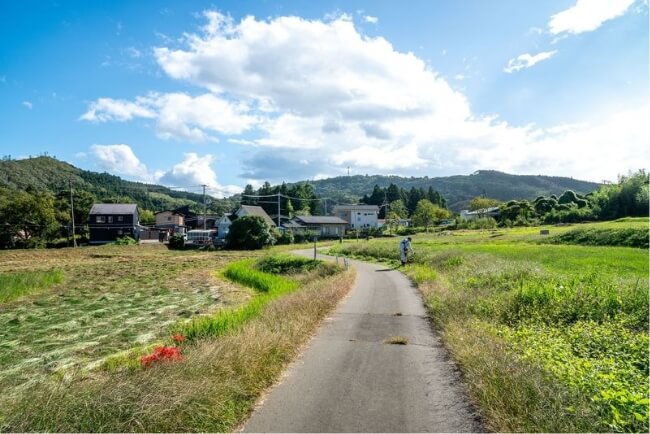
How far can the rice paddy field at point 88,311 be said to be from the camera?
9.32 m

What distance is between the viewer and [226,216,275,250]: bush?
5281 centimetres

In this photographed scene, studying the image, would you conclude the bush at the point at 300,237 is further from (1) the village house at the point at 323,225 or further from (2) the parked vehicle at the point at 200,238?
(2) the parked vehicle at the point at 200,238

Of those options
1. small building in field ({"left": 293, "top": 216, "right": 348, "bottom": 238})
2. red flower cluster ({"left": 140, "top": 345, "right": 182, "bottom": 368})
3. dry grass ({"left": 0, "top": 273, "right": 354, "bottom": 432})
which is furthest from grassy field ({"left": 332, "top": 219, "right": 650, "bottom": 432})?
small building in field ({"left": 293, "top": 216, "right": 348, "bottom": 238})

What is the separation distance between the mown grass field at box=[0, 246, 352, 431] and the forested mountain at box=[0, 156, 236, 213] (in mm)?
99448

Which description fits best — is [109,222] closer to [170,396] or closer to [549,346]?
[170,396]

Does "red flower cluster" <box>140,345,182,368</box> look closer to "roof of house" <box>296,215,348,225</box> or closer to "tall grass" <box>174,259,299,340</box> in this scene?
"tall grass" <box>174,259,299,340</box>

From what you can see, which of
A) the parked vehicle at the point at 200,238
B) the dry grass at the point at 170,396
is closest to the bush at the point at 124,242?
the parked vehicle at the point at 200,238

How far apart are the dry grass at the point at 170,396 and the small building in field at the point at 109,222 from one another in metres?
63.8

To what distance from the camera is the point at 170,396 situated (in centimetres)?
484

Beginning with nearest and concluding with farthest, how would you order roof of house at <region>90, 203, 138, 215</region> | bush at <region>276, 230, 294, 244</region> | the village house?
bush at <region>276, 230, 294, 244</region>, roof of house at <region>90, 203, 138, 215</region>, the village house

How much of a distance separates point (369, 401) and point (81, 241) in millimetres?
Result: 68885

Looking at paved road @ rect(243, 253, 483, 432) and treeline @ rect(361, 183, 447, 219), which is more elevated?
treeline @ rect(361, 183, 447, 219)

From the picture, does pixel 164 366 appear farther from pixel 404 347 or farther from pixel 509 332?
pixel 509 332

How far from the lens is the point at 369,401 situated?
225 inches
